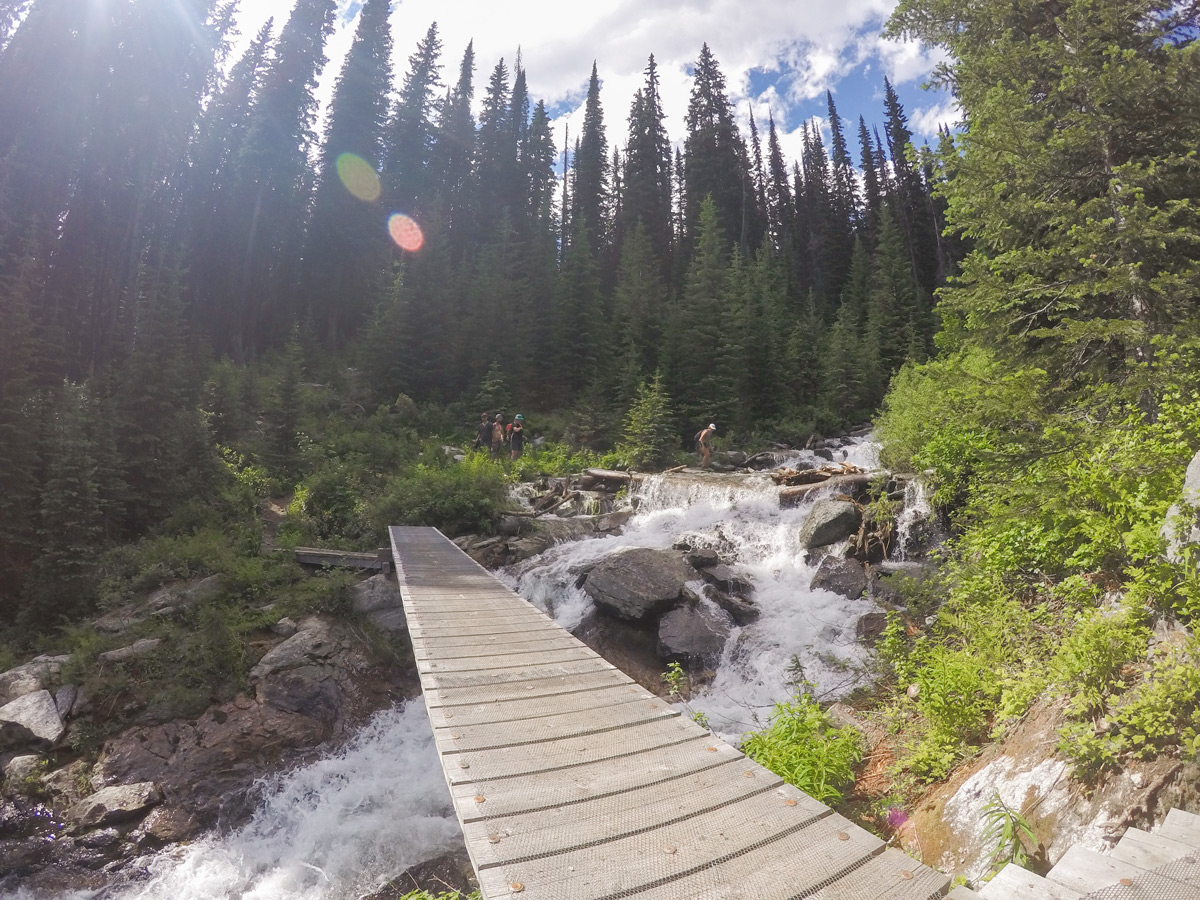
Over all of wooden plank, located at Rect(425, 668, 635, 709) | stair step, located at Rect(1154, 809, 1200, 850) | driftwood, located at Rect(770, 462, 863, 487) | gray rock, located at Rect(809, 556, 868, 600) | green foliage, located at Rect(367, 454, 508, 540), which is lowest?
gray rock, located at Rect(809, 556, 868, 600)

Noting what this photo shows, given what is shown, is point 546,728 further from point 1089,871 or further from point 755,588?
point 755,588

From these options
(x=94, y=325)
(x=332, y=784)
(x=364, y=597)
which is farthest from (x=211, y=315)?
(x=332, y=784)

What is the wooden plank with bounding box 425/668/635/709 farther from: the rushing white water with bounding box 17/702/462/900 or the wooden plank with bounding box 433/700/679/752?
the rushing white water with bounding box 17/702/462/900

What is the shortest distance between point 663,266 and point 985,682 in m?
45.3

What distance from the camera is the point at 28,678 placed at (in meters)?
7.80

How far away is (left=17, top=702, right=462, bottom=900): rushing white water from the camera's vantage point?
575cm

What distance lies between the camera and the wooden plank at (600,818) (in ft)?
8.71

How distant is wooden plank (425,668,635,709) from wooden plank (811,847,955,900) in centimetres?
255

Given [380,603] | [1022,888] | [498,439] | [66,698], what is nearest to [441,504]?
[380,603]

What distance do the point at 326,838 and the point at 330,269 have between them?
33583mm

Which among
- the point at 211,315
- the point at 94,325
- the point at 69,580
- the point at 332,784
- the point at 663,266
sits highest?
the point at 663,266

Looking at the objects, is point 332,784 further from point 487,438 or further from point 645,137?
point 645,137

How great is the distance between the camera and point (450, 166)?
43.7 metres

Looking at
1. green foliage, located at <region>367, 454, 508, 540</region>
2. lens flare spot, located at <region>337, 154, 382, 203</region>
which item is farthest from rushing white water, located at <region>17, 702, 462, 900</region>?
lens flare spot, located at <region>337, 154, 382, 203</region>
